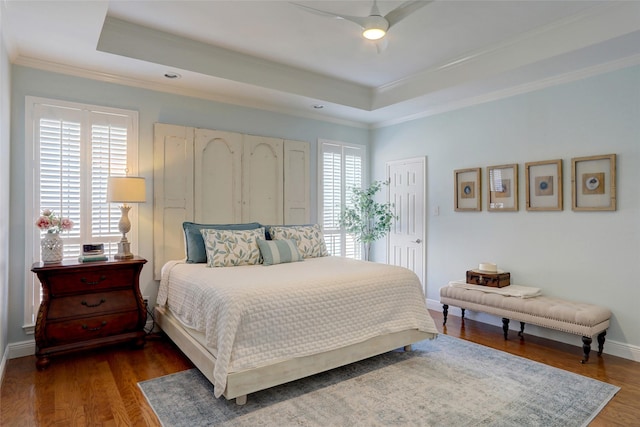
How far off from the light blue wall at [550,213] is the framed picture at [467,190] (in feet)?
0.24

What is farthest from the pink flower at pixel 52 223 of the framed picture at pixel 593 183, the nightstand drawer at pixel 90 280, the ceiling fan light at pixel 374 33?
the framed picture at pixel 593 183

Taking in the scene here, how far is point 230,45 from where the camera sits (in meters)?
3.56

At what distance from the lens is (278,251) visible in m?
3.67

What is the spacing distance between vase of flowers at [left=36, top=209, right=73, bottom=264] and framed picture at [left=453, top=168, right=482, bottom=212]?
4100mm

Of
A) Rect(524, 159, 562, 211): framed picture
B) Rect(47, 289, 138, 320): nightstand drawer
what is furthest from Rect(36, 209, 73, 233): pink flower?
Rect(524, 159, 562, 211): framed picture

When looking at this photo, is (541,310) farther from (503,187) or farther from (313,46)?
(313,46)

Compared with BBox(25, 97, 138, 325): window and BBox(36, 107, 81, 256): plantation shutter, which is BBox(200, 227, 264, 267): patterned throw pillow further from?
BBox(36, 107, 81, 256): plantation shutter

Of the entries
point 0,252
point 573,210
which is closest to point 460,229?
point 573,210

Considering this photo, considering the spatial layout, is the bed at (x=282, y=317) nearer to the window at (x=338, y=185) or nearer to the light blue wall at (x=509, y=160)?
the light blue wall at (x=509, y=160)

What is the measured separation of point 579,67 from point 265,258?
135 inches

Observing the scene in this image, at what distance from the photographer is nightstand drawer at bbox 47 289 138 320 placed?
3014 mm

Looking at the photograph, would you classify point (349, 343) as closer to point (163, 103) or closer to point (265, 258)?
point (265, 258)

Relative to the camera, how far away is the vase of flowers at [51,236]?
10.2 feet

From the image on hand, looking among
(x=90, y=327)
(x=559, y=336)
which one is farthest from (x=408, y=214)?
(x=90, y=327)
